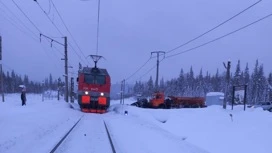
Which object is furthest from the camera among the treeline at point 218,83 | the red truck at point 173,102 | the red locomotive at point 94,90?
the treeline at point 218,83

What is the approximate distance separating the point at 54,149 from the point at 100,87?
21.9 metres

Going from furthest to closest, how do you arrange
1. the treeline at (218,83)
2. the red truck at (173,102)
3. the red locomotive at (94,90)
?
the treeline at (218,83)
the red truck at (173,102)
the red locomotive at (94,90)

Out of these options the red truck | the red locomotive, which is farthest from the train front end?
the red truck

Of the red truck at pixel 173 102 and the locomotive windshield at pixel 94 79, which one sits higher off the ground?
the locomotive windshield at pixel 94 79

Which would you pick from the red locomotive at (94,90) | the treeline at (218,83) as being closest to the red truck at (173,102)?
the red locomotive at (94,90)

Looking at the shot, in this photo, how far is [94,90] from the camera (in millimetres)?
31625

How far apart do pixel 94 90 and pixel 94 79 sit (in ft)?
3.67

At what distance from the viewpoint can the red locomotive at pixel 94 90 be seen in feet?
103

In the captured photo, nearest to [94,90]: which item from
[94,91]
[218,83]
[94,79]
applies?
[94,91]

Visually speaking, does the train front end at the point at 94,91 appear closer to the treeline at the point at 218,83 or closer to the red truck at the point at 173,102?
the red truck at the point at 173,102

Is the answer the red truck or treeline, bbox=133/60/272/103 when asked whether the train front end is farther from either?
treeline, bbox=133/60/272/103

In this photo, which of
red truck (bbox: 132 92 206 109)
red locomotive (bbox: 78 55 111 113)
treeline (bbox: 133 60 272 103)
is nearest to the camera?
red locomotive (bbox: 78 55 111 113)

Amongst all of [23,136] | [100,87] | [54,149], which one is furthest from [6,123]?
[100,87]

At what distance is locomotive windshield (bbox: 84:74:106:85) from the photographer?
32.0m
